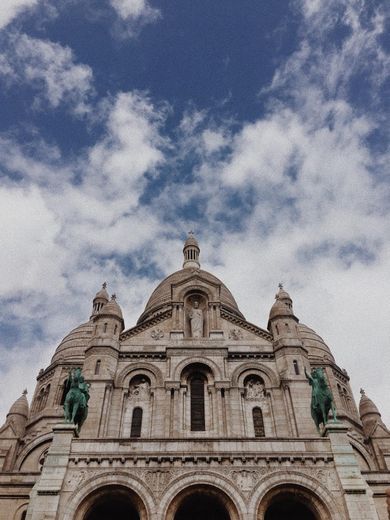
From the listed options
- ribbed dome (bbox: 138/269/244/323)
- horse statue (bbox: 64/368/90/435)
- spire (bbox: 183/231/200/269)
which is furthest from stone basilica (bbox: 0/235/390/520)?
spire (bbox: 183/231/200/269)

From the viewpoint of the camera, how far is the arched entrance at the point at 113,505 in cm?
1833

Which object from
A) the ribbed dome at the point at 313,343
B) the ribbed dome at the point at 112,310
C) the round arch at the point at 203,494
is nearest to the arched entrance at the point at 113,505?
the round arch at the point at 203,494

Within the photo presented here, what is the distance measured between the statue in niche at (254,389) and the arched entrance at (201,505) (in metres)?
7.26

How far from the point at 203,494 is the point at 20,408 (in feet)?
61.9

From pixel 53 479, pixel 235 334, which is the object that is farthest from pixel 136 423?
pixel 235 334

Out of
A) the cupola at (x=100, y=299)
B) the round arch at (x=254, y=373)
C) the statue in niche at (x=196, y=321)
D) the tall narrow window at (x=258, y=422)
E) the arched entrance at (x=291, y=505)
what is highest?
the cupola at (x=100, y=299)

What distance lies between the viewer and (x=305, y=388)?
25.6m

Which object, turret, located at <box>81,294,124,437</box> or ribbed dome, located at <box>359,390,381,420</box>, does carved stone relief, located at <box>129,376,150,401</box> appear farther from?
ribbed dome, located at <box>359,390,381,420</box>

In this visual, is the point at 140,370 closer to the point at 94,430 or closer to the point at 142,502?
the point at 94,430

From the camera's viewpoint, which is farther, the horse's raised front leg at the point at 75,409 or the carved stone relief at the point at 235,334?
the carved stone relief at the point at 235,334

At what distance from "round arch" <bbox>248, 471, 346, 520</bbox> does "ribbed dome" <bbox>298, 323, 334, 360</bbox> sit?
20.1 metres

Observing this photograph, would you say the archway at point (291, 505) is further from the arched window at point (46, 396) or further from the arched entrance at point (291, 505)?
the arched window at point (46, 396)

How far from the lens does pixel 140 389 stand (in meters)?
26.6

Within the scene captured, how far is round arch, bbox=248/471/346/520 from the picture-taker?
710 inches
